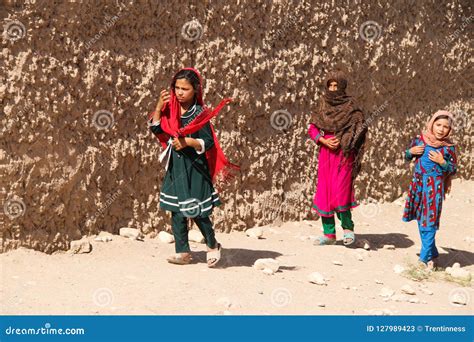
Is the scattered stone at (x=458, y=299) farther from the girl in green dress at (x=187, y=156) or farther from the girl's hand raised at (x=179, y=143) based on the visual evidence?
the girl's hand raised at (x=179, y=143)

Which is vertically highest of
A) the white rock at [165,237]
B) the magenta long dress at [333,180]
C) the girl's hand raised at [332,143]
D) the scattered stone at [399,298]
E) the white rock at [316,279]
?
the girl's hand raised at [332,143]

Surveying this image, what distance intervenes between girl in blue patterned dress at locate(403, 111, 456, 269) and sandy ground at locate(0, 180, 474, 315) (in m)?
0.38

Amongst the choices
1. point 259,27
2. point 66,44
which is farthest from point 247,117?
point 66,44

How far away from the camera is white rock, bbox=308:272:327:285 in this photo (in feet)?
17.3

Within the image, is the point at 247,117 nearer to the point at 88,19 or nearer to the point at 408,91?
the point at 88,19

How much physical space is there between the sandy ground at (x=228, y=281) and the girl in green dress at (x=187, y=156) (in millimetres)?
293

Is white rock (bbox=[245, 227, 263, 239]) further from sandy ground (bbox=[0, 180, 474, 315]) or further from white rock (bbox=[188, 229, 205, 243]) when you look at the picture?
white rock (bbox=[188, 229, 205, 243])

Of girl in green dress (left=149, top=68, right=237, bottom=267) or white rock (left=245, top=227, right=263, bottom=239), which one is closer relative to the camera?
girl in green dress (left=149, top=68, right=237, bottom=267)

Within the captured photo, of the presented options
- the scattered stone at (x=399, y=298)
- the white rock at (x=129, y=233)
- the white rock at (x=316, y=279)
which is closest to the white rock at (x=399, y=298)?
the scattered stone at (x=399, y=298)

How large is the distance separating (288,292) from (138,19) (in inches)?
93.9

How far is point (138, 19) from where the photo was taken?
594 centimetres

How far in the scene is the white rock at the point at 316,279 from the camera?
17.3 ft

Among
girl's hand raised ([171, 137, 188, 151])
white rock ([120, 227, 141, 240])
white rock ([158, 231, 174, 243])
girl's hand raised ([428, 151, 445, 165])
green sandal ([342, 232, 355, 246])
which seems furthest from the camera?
green sandal ([342, 232, 355, 246])

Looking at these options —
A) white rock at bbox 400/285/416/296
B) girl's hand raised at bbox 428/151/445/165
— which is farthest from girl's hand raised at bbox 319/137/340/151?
white rock at bbox 400/285/416/296
